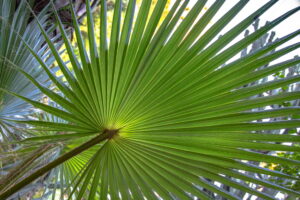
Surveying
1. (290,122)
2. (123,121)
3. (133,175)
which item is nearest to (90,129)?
(123,121)

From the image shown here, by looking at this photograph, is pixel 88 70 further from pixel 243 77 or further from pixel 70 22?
pixel 70 22

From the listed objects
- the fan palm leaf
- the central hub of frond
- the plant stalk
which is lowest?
the plant stalk

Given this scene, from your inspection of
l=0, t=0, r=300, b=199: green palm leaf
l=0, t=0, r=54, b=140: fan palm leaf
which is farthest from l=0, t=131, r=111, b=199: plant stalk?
l=0, t=0, r=54, b=140: fan palm leaf

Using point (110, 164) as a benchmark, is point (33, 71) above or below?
above

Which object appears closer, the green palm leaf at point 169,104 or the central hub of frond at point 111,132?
the green palm leaf at point 169,104

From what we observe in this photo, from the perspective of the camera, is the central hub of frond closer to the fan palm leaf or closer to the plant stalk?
the plant stalk

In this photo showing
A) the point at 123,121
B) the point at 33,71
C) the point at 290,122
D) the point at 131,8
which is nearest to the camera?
the point at 290,122

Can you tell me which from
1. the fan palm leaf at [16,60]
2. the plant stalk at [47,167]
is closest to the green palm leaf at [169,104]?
the plant stalk at [47,167]

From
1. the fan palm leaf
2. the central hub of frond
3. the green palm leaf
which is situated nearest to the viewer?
the green palm leaf

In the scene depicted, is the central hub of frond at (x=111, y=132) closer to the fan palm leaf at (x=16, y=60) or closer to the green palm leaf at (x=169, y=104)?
the green palm leaf at (x=169, y=104)
